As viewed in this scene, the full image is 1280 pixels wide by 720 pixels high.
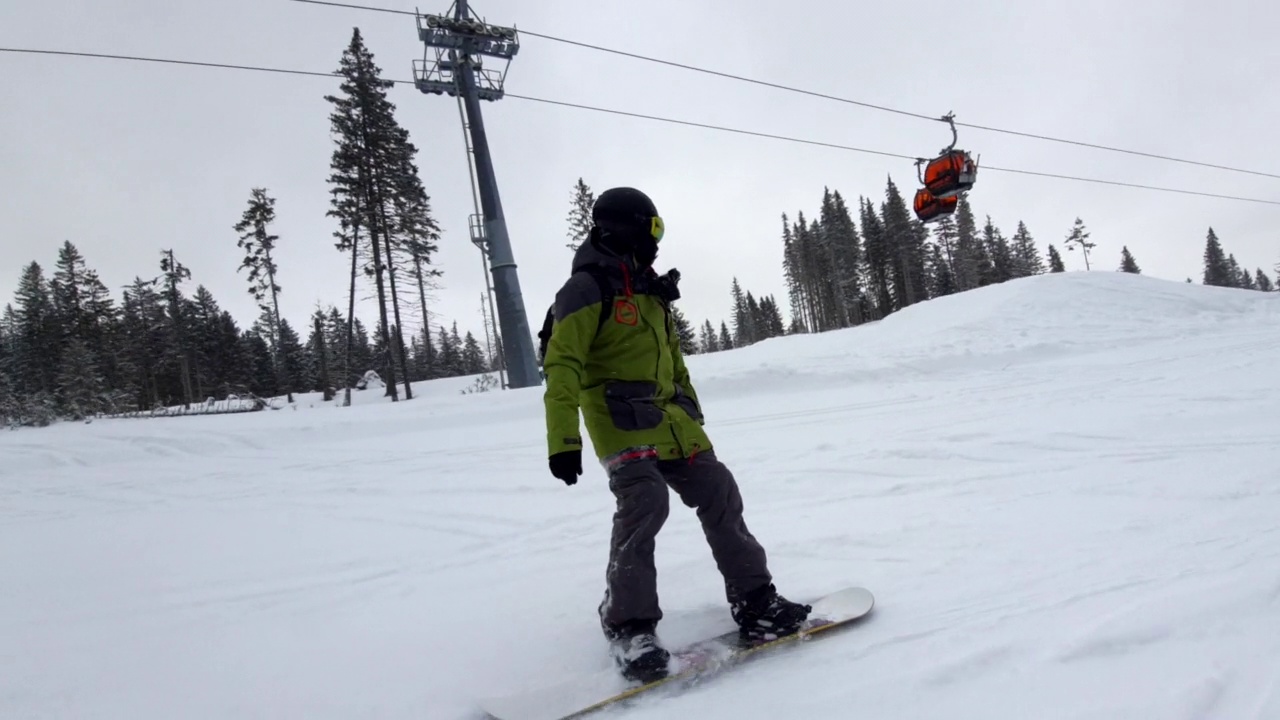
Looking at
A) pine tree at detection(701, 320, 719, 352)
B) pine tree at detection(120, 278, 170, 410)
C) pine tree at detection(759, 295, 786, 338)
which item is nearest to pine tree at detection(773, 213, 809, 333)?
pine tree at detection(759, 295, 786, 338)

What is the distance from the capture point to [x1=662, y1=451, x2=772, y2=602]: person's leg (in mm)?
2459

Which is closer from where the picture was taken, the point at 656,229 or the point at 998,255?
the point at 656,229

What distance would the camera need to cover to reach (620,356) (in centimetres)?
248

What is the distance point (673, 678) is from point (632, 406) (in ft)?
3.29

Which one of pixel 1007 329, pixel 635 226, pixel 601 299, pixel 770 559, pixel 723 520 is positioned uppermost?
pixel 635 226

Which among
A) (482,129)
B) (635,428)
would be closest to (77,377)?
(482,129)

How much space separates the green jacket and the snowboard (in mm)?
755

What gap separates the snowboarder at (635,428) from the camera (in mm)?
2270

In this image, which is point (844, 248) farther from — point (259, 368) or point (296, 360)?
point (259, 368)

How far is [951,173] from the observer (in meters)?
13.5

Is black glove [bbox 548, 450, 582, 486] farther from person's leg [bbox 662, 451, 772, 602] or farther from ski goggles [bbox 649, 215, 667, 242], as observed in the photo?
ski goggles [bbox 649, 215, 667, 242]

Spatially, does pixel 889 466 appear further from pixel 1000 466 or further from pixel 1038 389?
pixel 1038 389

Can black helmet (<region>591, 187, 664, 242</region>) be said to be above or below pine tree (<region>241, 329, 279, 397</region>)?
below

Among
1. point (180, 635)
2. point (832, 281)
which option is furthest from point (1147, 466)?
point (832, 281)
